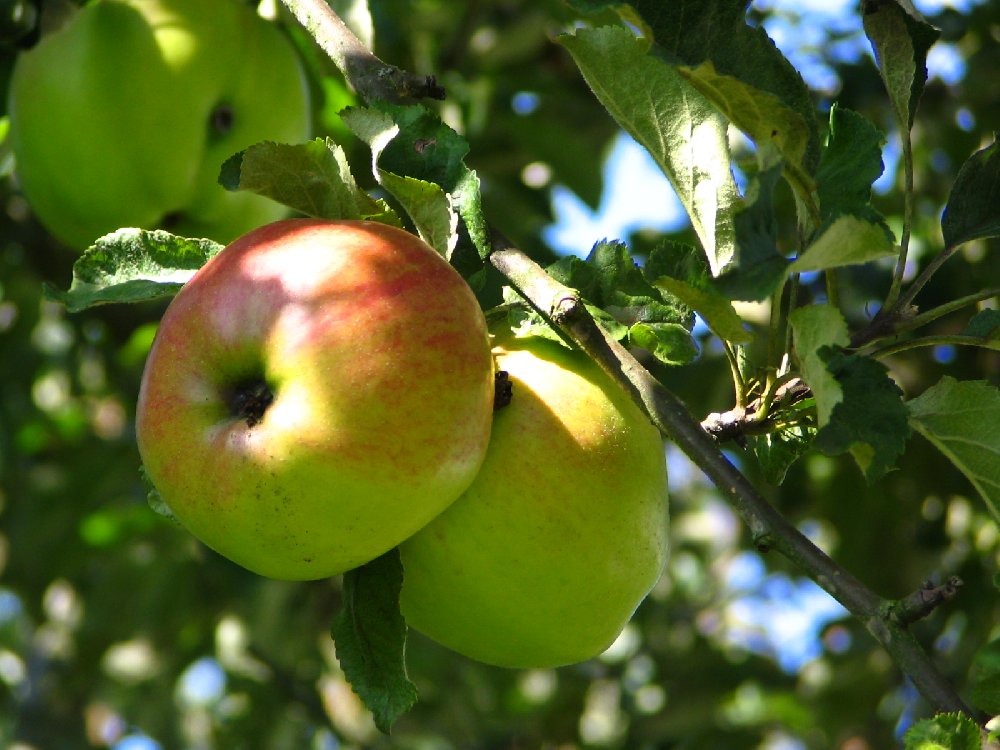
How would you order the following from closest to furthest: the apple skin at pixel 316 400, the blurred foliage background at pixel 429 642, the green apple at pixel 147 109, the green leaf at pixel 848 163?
the apple skin at pixel 316 400, the green leaf at pixel 848 163, the green apple at pixel 147 109, the blurred foliage background at pixel 429 642

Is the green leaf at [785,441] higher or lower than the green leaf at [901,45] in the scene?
lower

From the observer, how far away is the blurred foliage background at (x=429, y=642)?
8.11 ft

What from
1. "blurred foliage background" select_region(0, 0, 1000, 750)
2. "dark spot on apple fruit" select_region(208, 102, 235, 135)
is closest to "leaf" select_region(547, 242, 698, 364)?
"dark spot on apple fruit" select_region(208, 102, 235, 135)

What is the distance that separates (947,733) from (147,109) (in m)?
1.14

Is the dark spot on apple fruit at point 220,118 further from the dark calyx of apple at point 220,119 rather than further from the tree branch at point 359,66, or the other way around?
the tree branch at point 359,66

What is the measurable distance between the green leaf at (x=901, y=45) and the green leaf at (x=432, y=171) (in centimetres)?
37

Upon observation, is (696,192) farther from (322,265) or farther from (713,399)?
(713,399)

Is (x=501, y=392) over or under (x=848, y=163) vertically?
under

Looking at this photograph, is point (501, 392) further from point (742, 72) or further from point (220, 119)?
point (220, 119)

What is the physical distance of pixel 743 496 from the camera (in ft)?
2.85

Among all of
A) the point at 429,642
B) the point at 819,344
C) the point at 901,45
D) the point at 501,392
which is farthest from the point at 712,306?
the point at 429,642

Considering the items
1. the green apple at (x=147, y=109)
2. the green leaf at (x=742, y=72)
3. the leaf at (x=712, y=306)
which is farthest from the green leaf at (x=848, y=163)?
the green apple at (x=147, y=109)

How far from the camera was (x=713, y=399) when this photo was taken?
8.24ft

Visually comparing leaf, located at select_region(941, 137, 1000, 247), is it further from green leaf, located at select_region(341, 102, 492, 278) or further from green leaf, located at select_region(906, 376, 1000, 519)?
green leaf, located at select_region(341, 102, 492, 278)
